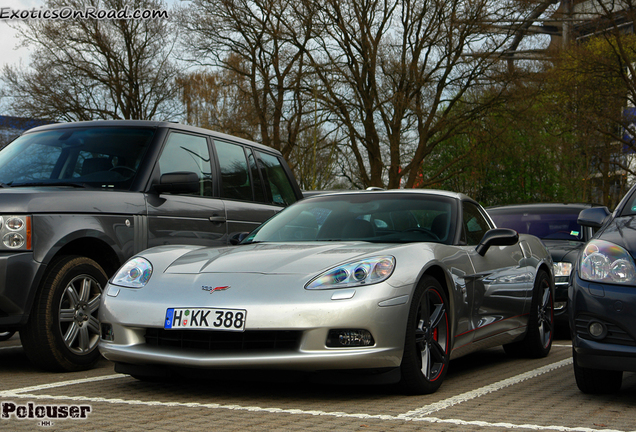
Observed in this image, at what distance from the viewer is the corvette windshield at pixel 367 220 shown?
586 cm

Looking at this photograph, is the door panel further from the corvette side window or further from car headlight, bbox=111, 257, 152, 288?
car headlight, bbox=111, 257, 152, 288

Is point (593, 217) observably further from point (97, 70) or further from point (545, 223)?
point (97, 70)

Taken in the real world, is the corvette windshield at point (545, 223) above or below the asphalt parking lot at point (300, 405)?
above

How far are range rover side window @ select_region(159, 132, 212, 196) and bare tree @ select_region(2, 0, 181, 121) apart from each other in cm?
2298

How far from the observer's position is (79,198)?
20.4ft

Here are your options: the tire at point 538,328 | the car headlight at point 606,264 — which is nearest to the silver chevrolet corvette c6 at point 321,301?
the car headlight at point 606,264

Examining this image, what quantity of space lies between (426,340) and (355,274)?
0.67 m

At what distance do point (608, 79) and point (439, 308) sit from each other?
19.7 m

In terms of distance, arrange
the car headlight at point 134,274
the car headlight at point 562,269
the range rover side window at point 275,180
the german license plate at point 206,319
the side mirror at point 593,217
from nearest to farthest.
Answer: the german license plate at point 206,319
the car headlight at point 134,274
the side mirror at point 593,217
the range rover side window at point 275,180
the car headlight at point 562,269

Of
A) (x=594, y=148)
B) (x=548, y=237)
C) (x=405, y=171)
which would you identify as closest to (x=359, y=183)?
(x=405, y=171)

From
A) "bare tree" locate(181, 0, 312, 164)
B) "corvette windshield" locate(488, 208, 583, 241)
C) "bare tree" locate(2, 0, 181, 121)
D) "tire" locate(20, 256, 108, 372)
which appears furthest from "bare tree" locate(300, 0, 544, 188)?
"tire" locate(20, 256, 108, 372)

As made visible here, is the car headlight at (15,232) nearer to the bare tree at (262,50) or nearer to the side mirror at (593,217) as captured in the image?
the side mirror at (593,217)

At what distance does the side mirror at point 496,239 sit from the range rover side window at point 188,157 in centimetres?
262

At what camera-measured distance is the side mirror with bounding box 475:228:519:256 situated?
19.7 feet
